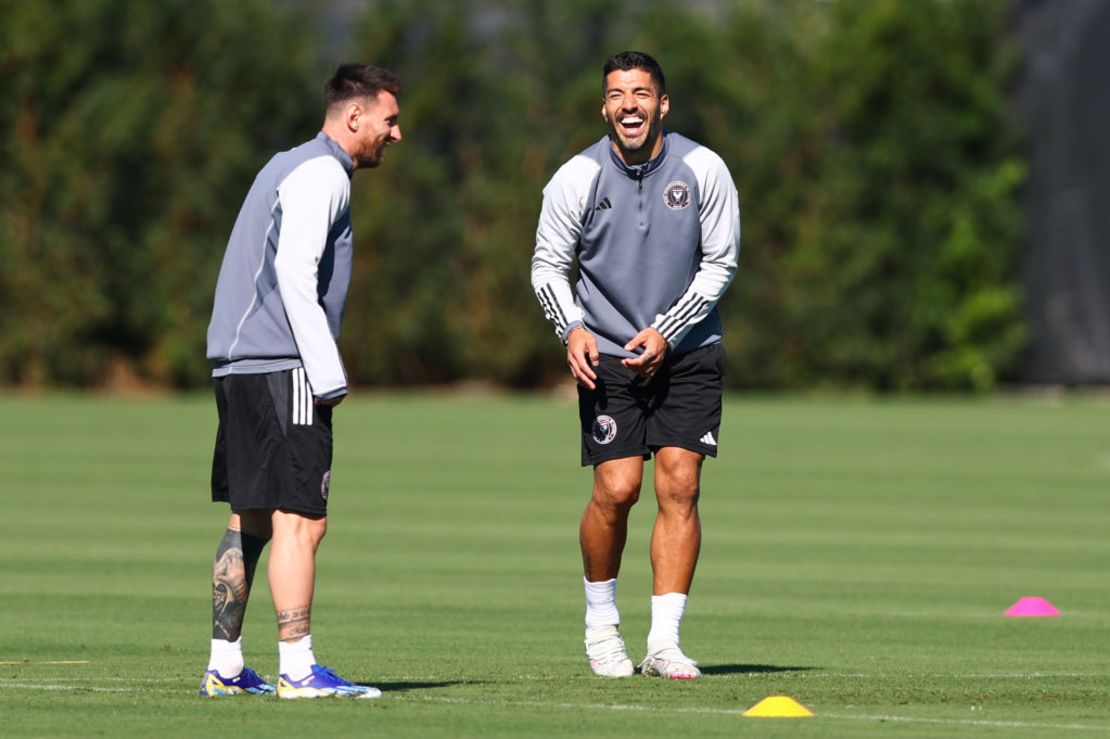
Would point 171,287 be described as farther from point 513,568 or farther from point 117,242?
point 513,568

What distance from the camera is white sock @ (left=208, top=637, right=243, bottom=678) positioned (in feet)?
27.6

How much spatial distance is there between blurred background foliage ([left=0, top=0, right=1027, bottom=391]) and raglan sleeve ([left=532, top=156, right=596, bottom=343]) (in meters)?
34.8

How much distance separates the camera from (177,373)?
4403 centimetres

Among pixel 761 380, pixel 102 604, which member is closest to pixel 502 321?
pixel 761 380

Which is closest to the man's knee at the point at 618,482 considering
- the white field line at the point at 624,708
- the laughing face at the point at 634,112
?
the white field line at the point at 624,708

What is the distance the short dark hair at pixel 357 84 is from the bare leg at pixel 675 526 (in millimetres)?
1980

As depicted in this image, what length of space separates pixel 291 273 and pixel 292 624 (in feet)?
4.01

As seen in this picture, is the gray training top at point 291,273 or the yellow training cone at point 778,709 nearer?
the yellow training cone at point 778,709

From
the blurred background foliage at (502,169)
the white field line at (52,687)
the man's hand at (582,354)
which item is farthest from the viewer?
the blurred background foliage at (502,169)

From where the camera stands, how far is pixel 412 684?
8.88 m

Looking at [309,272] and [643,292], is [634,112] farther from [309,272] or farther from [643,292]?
[309,272]

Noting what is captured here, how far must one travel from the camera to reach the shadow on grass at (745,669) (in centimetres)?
938

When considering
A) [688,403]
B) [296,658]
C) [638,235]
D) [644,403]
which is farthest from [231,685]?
[638,235]

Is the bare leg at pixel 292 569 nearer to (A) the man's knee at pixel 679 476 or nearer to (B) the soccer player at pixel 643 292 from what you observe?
(B) the soccer player at pixel 643 292
